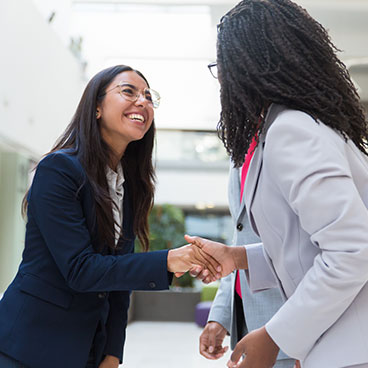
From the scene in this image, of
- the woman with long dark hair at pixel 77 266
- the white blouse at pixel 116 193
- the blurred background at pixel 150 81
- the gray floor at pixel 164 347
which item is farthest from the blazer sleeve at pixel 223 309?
the gray floor at pixel 164 347

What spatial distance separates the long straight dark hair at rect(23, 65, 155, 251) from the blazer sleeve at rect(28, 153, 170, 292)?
0.30 feet

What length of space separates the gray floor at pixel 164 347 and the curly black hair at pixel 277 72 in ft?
21.2

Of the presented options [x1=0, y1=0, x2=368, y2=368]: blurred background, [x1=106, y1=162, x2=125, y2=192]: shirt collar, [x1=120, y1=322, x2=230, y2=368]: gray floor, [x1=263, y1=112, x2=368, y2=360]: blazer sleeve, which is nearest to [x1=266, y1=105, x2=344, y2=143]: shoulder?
[x1=263, y1=112, x2=368, y2=360]: blazer sleeve

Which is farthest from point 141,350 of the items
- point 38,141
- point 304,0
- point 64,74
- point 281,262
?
point 281,262

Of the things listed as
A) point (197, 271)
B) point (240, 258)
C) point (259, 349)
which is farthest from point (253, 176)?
point (197, 271)

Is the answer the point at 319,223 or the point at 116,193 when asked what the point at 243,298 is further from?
the point at 319,223

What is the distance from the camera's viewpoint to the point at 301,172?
112cm

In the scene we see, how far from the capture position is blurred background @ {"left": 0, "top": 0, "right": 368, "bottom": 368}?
305 inches

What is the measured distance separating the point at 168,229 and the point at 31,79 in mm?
7381

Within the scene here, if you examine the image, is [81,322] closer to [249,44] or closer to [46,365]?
[46,365]

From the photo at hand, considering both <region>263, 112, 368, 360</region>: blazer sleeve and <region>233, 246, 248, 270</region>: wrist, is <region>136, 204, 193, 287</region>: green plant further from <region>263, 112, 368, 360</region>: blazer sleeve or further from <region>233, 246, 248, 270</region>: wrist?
<region>263, 112, 368, 360</region>: blazer sleeve

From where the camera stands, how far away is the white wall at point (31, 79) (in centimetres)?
705

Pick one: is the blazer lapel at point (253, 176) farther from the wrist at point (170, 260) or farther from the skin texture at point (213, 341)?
the skin texture at point (213, 341)

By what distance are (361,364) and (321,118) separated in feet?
1.74
